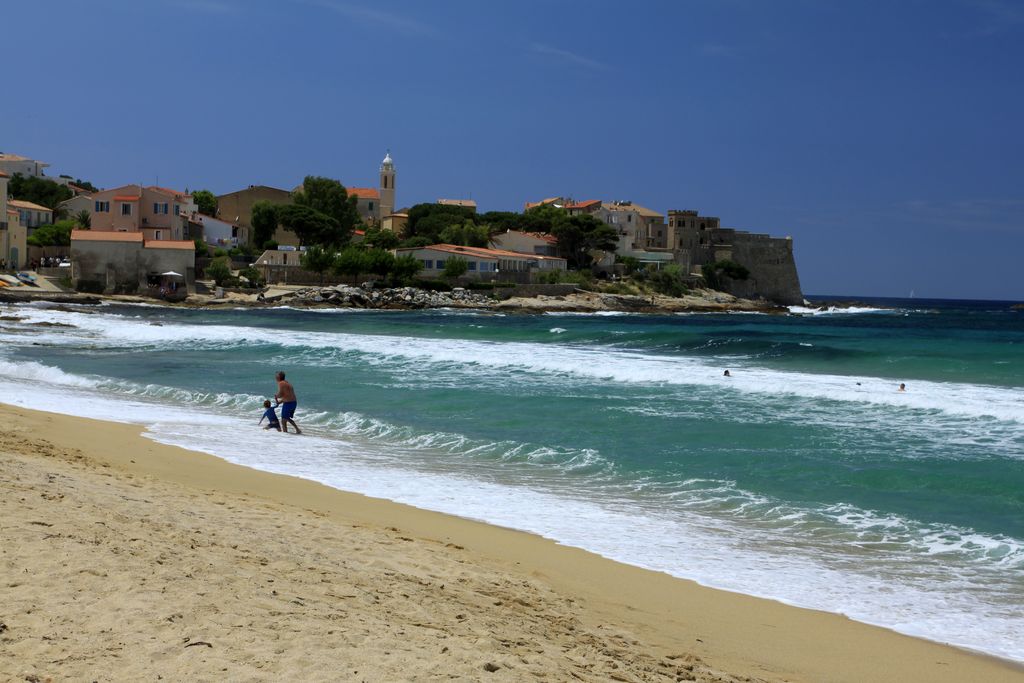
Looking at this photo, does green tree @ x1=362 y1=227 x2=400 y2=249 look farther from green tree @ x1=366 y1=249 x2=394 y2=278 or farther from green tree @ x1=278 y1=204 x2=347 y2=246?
green tree @ x1=366 y1=249 x2=394 y2=278

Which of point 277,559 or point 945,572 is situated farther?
point 945,572

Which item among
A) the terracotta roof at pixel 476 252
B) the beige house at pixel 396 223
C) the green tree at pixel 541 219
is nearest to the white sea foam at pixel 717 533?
the terracotta roof at pixel 476 252

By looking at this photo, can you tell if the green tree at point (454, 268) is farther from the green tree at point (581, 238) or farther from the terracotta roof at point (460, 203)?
the terracotta roof at point (460, 203)

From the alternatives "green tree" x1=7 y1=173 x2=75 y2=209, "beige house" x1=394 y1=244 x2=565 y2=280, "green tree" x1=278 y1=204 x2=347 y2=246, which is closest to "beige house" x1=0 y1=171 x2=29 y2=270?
"green tree" x1=7 y1=173 x2=75 y2=209

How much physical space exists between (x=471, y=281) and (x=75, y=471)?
70.5 m

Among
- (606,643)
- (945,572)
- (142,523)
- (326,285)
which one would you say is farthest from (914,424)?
(326,285)

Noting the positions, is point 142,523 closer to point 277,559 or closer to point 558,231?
point 277,559

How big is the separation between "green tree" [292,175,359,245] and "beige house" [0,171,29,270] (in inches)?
1266

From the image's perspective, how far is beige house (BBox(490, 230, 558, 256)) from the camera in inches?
3693

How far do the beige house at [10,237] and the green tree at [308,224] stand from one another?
26.2 meters

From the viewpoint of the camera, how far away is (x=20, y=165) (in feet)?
326

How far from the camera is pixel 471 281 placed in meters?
79.8

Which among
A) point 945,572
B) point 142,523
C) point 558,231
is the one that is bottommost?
point 945,572

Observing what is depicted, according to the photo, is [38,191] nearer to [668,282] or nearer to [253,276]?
[253,276]
